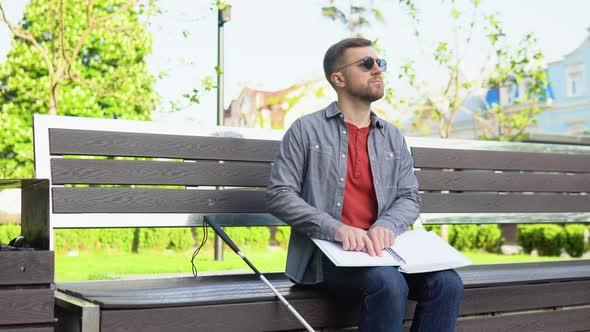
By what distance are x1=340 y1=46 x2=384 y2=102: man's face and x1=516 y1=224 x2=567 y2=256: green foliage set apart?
1647 centimetres

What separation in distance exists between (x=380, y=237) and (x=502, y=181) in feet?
7.34

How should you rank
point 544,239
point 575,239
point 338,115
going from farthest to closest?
point 544,239
point 575,239
point 338,115

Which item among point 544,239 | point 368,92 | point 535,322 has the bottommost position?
point 544,239

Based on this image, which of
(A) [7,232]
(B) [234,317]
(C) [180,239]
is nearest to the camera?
(B) [234,317]

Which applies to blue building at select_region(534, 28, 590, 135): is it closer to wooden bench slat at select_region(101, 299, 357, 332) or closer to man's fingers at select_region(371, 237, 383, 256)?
man's fingers at select_region(371, 237, 383, 256)

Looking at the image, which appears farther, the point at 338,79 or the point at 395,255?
the point at 338,79

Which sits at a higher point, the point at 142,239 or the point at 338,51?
the point at 338,51

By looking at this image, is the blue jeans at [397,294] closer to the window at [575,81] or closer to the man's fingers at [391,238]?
the man's fingers at [391,238]

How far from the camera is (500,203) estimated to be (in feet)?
18.1

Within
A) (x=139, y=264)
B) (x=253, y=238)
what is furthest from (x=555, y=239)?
(x=139, y=264)

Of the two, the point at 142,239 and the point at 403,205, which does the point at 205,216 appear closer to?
the point at 403,205

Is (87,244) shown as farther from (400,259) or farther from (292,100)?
(400,259)

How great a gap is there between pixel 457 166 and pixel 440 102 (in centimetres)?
1653

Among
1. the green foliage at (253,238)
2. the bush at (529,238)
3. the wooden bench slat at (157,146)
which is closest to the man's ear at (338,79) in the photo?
the wooden bench slat at (157,146)
